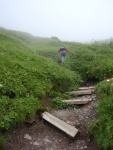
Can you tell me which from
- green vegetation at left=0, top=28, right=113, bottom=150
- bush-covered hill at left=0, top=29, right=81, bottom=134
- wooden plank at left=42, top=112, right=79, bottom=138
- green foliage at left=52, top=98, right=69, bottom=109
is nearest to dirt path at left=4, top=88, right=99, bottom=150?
wooden plank at left=42, top=112, right=79, bottom=138

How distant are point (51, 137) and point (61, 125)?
59cm

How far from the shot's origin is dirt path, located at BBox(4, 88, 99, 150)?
7.33 m

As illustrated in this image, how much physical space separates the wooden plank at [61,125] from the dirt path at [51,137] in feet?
0.55

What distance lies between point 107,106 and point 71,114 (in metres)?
1.94

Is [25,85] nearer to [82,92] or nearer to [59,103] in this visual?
[59,103]

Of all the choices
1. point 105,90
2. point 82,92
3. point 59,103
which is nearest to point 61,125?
point 59,103

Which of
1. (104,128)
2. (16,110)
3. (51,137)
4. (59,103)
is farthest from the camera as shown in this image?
(59,103)

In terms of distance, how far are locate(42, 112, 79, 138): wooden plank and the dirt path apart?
0.55ft

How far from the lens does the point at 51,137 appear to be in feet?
25.8

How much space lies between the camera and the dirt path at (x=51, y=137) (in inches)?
289

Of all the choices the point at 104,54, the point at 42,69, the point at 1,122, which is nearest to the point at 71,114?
the point at 1,122

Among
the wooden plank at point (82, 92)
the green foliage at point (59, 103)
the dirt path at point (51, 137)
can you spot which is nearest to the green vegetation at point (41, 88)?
the green foliage at point (59, 103)

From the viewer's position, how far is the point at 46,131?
815 cm

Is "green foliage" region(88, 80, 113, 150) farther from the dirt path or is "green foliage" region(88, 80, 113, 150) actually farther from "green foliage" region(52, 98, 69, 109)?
"green foliage" region(52, 98, 69, 109)
